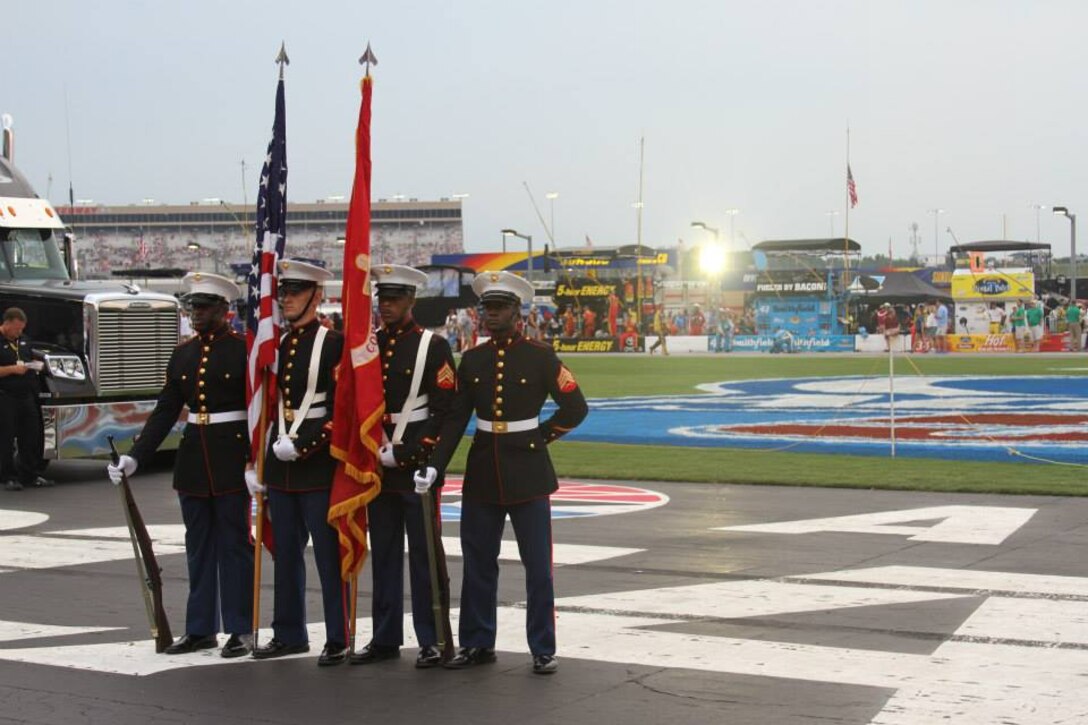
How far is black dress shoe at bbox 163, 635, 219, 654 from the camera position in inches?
319

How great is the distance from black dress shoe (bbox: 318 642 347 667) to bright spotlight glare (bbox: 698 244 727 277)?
218 feet

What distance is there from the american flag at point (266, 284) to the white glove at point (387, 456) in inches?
29.9

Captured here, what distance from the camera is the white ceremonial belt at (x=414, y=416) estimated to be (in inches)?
311

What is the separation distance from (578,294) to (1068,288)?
2442 cm

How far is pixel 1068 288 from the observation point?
2697 inches

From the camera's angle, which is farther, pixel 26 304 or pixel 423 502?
pixel 26 304

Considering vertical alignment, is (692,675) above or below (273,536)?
below

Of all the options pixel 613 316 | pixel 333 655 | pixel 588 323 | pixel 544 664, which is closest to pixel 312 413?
pixel 333 655

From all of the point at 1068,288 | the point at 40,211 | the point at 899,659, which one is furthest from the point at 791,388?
the point at 1068,288

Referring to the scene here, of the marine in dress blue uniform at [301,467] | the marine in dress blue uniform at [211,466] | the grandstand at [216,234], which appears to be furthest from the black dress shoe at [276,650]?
the grandstand at [216,234]

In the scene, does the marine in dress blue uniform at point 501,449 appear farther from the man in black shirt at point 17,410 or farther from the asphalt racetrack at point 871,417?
the asphalt racetrack at point 871,417

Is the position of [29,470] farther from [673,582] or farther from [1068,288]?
[1068,288]

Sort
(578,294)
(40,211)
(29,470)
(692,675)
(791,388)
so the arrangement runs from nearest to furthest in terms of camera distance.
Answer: (692,675) → (29,470) → (40,211) → (791,388) → (578,294)

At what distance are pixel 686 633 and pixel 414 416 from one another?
1.92 metres
